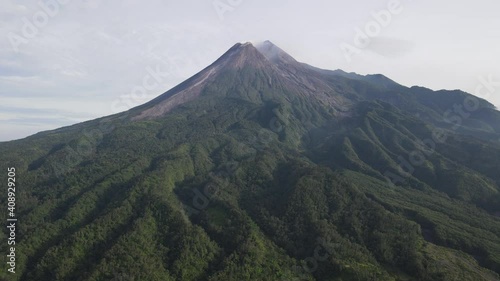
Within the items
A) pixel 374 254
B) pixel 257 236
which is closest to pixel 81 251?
pixel 257 236

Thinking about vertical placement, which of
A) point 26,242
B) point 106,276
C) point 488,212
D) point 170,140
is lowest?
point 488,212

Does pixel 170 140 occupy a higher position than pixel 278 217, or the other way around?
pixel 170 140

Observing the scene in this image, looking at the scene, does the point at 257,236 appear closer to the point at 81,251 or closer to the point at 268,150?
the point at 81,251

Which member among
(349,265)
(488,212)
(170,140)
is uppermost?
(170,140)

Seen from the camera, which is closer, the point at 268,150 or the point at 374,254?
the point at 374,254

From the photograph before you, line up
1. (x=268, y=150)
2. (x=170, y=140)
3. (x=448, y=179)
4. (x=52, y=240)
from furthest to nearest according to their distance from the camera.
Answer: (x=170, y=140) < (x=268, y=150) < (x=448, y=179) < (x=52, y=240)

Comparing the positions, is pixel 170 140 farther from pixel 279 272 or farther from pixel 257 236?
pixel 279 272


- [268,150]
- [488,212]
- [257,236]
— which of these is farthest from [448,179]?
[257,236]

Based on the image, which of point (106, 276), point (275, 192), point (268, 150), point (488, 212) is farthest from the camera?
point (268, 150)

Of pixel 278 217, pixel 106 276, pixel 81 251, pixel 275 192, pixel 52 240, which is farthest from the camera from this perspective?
pixel 275 192
